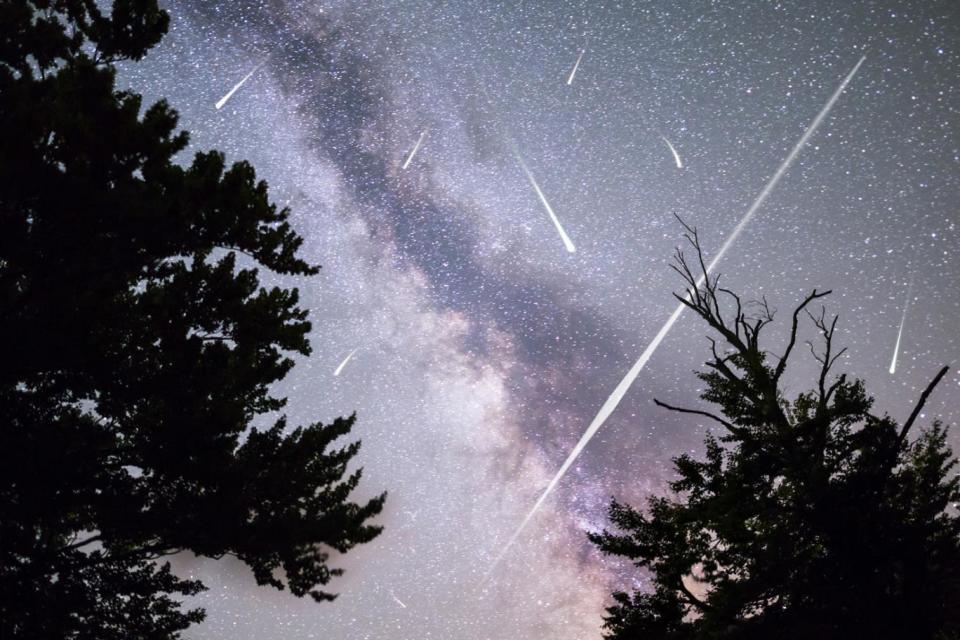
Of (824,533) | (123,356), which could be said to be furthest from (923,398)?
(123,356)

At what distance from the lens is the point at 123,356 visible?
7.21m

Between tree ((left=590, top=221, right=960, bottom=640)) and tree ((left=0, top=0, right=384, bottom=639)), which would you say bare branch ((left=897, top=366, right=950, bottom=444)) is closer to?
tree ((left=590, top=221, right=960, bottom=640))

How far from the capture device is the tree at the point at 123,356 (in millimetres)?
6367

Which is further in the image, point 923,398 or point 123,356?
point 123,356

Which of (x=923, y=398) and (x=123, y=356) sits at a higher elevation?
(x=923, y=398)

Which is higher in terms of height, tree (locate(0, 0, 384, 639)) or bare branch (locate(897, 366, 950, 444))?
bare branch (locate(897, 366, 950, 444))

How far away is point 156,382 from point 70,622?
379 cm

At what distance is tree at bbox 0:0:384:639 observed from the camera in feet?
20.9

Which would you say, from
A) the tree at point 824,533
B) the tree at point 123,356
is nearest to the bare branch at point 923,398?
the tree at point 824,533

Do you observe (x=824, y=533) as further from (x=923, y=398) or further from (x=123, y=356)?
(x=123, y=356)

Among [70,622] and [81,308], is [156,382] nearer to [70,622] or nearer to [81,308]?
[81,308]

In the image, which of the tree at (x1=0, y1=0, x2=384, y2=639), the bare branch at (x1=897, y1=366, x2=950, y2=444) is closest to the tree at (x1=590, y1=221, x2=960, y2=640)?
the bare branch at (x1=897, y1=366, x2=950, y2=444)

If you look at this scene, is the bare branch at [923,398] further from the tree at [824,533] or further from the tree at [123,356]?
the tree at [123,356]

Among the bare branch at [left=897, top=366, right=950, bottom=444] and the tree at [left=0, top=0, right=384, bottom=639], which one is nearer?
the bare branch at [left=897, top=366, right=950, bottom=444]
